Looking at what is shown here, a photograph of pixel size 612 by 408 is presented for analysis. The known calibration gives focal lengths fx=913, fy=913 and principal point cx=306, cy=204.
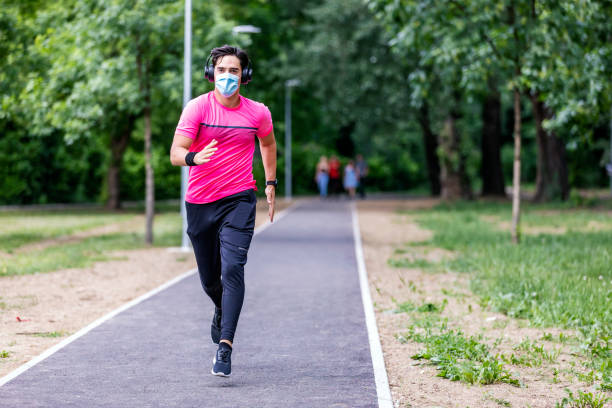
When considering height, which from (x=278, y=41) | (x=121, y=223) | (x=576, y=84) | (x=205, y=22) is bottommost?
(x=121, y=223)

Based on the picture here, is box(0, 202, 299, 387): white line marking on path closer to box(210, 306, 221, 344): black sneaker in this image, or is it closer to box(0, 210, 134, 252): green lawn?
box(210, 306, 221, 344): black sneaker

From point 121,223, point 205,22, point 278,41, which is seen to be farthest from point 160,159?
point 205,22

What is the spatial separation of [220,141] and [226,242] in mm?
659

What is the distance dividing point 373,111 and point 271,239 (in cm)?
1571

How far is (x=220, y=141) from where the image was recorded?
5949mm

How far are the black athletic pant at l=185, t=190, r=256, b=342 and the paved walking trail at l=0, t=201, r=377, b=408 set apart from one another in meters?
0.51

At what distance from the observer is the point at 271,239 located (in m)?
18.1

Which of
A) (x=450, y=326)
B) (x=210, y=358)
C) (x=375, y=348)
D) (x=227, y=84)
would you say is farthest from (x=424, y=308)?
(x=227, y=84)

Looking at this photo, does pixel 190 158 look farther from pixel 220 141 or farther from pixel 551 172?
pixel 551 172

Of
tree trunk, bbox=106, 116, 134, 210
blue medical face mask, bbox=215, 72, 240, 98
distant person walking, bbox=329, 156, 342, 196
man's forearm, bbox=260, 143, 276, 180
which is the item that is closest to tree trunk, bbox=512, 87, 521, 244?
man's forearm, bbox=260, 143, 276, 180

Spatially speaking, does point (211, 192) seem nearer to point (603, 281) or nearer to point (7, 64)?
point (603, 281)

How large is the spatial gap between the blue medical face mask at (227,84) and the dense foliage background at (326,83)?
7.41 meters

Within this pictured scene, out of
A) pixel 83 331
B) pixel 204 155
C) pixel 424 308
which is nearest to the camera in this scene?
pixel 204 155

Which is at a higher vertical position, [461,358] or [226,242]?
[226,242]
